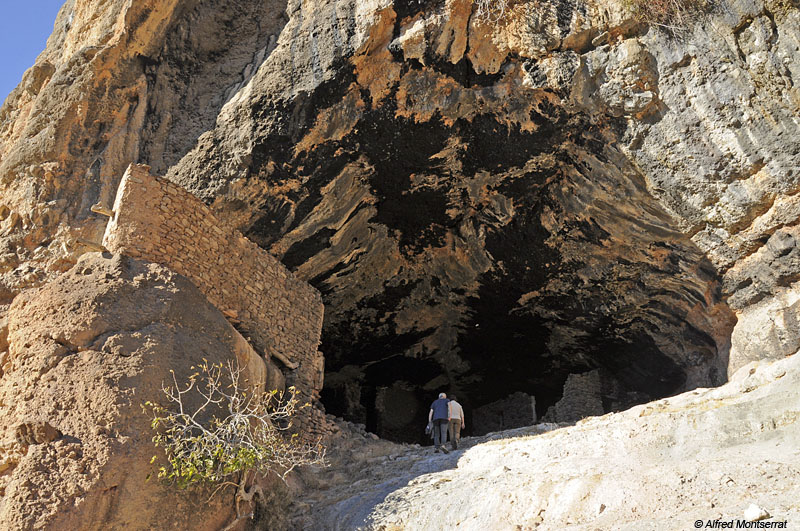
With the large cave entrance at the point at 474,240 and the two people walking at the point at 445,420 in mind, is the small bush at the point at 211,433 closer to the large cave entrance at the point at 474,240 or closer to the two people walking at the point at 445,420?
the two people walking at the point at 445,420

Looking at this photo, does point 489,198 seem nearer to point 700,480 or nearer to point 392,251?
point 392,251

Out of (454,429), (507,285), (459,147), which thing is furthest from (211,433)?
(507,285)

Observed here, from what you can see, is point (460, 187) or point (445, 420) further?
point (460, 187)

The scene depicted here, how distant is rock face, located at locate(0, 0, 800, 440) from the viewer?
7.81 m

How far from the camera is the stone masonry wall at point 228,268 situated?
681cm

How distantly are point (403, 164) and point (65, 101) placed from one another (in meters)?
5.00

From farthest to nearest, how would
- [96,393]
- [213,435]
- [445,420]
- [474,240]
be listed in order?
1. [474,240]
2. [445,420]
3. [213,435]
4. [96,393]

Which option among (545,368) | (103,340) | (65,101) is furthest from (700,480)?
(545,368)

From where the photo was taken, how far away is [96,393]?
5527 millimetres

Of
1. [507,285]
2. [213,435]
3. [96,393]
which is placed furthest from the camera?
[507,285]

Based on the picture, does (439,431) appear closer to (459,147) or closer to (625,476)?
(459,147)

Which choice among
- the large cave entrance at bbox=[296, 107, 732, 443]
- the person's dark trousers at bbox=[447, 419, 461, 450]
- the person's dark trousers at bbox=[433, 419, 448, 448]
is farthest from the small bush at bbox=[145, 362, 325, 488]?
the large cave entrance at bbox=[296, 107, 732, 443]

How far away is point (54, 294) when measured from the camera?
6070mm

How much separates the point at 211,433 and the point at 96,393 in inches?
40.5
